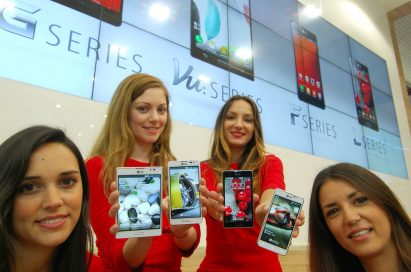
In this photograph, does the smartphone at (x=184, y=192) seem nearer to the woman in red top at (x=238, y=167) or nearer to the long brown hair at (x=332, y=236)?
the woman in red top at (x=238, y=167)

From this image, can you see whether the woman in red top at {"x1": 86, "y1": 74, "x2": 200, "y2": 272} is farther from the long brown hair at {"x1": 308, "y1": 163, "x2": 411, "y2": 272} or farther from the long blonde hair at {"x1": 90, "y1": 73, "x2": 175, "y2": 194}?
the long brown hair at {"x1": 308, "y1": 163, "x2": 411, "y2": 272}

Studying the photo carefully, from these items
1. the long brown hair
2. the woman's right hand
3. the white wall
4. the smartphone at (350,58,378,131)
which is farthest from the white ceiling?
Answer: the woman's right hand

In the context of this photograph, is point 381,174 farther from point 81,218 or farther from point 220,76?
point 81,218

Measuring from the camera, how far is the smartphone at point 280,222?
1.16m

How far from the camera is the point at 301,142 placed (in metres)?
3.08

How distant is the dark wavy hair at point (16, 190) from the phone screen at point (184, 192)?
0.90 feet

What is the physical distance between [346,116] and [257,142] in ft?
8.51

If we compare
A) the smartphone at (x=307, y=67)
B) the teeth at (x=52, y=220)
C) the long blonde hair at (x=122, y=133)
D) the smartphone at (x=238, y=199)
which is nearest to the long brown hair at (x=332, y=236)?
the smartphone at (x=238, y=199)

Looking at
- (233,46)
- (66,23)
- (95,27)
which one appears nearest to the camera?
(66,23)

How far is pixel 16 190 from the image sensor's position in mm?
842

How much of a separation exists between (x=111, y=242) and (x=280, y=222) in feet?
1.88

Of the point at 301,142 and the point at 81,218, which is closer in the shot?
the point at 81,218

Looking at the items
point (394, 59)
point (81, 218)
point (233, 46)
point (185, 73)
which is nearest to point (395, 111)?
point (394, 59)

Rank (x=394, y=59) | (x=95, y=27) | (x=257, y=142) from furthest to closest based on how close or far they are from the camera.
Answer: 1. (x=394, y=59)
2. (x=95, y=27)
3. (x=257, y=142)
